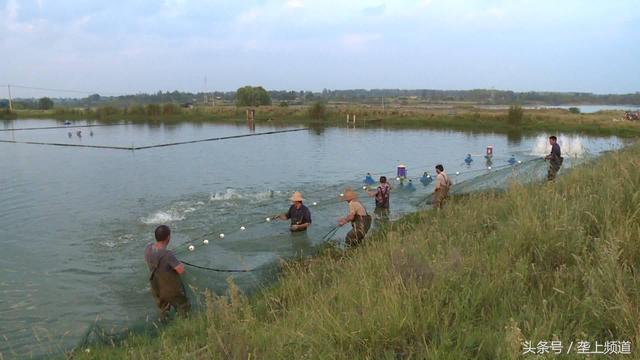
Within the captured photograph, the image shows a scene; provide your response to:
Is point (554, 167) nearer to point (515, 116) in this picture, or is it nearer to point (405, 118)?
point (515, 116)

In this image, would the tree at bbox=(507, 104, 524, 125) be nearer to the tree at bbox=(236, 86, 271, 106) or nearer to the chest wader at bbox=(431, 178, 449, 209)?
the chest wader at bbox=(431, 178, 449, 209)

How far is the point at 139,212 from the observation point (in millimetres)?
16891

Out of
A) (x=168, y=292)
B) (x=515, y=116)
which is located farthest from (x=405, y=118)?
(x=168, y=292)

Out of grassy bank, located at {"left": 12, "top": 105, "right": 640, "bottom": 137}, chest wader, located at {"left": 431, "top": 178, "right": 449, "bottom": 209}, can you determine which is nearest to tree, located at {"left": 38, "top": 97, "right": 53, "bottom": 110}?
grassy bank, located at {"left": 12, "top": 105, "right": 640, "bottom": 137}

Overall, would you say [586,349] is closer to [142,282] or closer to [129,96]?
[142,282]

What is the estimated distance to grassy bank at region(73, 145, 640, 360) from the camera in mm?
3443

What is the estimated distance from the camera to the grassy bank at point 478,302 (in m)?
3.44

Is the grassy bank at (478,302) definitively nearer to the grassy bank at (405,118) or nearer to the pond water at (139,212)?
the pond water at (139,212)

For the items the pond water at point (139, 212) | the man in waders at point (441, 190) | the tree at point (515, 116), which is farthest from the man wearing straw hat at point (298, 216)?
the tree at point (515, 116)

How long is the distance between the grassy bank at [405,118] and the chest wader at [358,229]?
1769 inches

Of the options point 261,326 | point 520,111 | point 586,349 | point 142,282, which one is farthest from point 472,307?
point 520,111

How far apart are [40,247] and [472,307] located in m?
12.4

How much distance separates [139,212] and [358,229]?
9263 mm

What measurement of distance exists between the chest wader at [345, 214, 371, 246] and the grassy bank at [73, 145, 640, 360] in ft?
14.3
